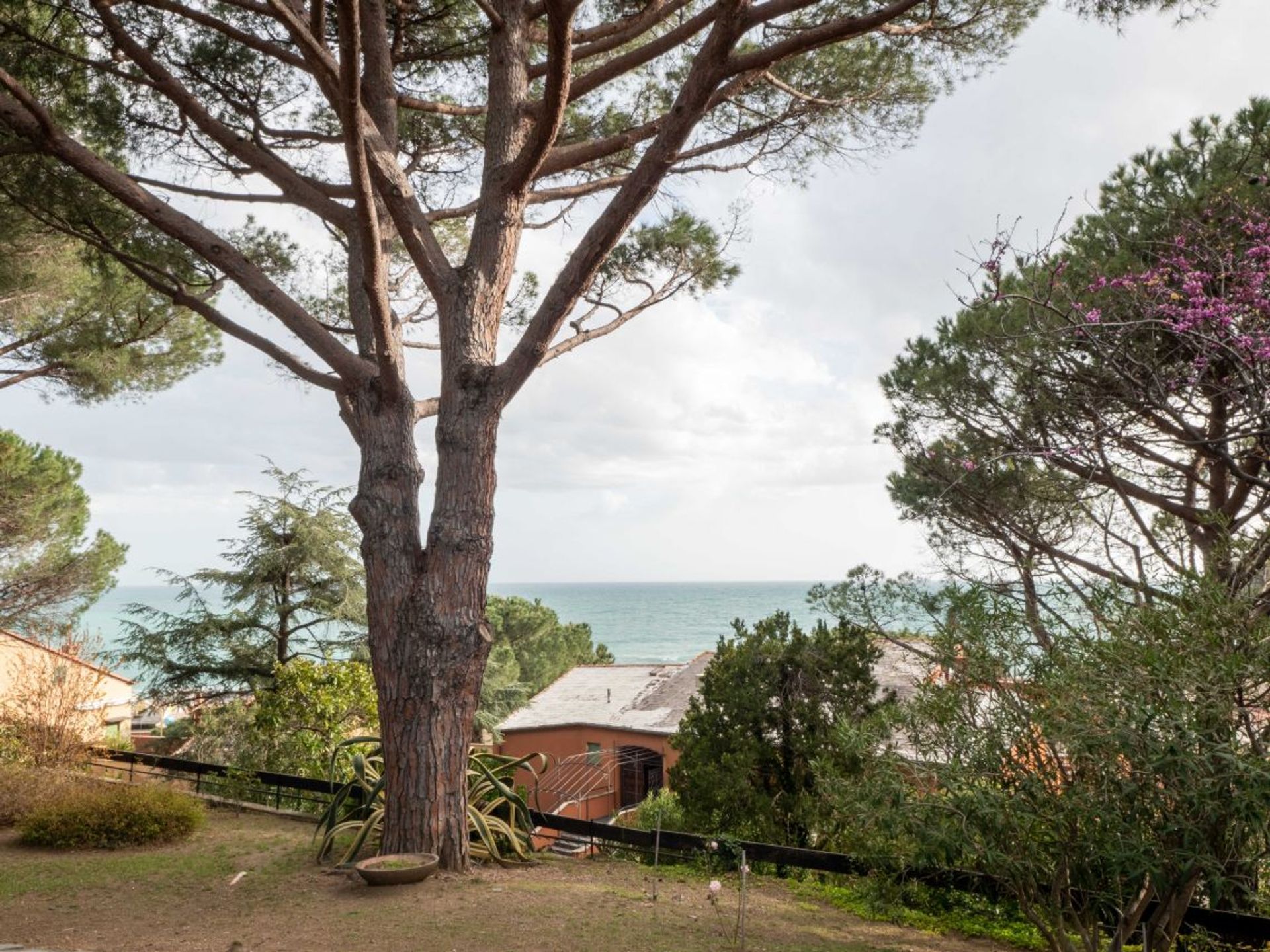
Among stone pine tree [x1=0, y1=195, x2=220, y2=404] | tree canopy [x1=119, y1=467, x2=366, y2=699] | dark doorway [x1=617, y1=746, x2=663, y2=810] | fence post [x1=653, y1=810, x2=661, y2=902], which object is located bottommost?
dark doorway [x1=617, y1=746, x2=663, y2=810]

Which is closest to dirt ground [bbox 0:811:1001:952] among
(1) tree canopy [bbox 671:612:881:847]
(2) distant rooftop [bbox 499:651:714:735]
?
(1) tree canopy [bbox 671:612:881:847]

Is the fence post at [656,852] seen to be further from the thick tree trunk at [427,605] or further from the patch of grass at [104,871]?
the patch of grass at [104,871]

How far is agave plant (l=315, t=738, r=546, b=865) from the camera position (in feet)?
18.3

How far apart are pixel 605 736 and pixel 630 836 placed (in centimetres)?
934

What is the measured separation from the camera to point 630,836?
590cm

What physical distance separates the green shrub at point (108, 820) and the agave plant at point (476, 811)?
105 centimetres

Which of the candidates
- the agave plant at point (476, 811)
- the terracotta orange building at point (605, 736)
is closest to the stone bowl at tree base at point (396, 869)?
the agave plant at point (476, 811)

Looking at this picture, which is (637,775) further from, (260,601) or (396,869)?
(396,869)

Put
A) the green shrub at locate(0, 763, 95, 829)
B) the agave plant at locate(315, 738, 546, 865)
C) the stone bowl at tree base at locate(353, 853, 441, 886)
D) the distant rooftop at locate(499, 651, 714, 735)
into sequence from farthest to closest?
the distant rooftop at locate(499, 651, 714, 735), the green shrub at locate(0, 763, 95, 829), the agave plant at locate(315, 738, 546, 865), the stone bowl at tree base at locate(353, 853, 441, 886)

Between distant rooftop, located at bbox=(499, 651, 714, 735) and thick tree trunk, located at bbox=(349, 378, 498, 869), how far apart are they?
8.66 m

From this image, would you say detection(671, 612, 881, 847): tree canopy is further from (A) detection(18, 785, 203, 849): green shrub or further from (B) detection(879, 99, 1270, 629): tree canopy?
(A) detection(18, 785, 203, 849): green shrub

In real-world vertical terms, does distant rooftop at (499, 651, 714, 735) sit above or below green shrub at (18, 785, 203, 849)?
above

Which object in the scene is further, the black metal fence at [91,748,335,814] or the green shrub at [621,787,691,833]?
the black metal fence at [91,748,335,814]

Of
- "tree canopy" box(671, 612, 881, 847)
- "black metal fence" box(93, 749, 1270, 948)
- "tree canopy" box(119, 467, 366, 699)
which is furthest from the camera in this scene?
"tree canopy" box(119, 467, 366, 699)
